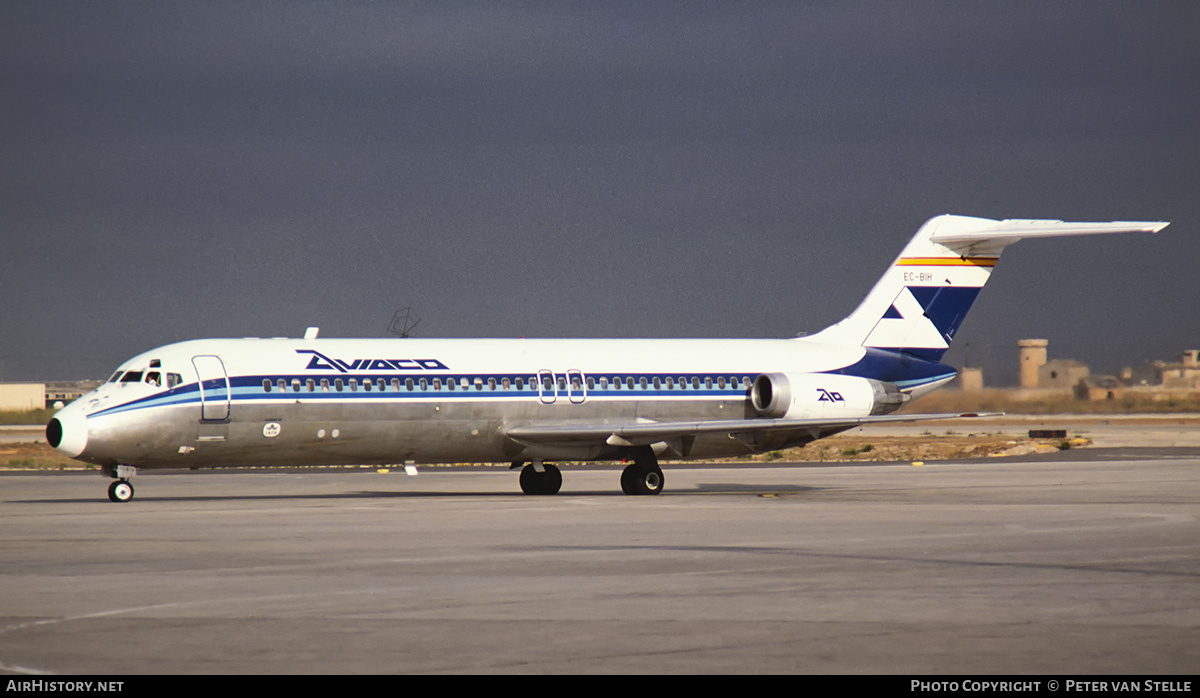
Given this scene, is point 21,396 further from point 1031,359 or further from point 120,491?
point 120,491

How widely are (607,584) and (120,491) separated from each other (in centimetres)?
1809

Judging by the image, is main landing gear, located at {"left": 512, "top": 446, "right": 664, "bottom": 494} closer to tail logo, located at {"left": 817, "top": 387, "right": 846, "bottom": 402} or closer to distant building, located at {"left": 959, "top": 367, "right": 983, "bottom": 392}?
tail logo, located at {"left": 817, "top": 387, "right": 846, "bottom": 402}

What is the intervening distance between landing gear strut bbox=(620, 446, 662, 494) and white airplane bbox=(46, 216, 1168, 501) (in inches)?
1.3

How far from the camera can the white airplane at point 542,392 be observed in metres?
30.4

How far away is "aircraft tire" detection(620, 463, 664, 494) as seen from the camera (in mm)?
33469

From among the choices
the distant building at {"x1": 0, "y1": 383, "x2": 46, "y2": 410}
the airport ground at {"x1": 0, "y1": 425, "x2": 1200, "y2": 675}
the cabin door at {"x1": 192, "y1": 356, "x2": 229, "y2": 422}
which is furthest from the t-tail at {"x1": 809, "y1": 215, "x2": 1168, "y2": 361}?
the distant building at {"x1": 0, "y1": 383, "x2": 46, "y2": 410}

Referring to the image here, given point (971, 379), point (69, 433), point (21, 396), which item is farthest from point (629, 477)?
point (21, 396)

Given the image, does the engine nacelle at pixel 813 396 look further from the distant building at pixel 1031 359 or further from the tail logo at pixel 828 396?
the distant building at pixel 1031 359

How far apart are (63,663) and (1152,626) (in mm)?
8954

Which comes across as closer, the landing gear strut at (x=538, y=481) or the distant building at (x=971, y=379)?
the landing gear strut at (x=538, y=481)

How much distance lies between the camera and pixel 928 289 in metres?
38.2

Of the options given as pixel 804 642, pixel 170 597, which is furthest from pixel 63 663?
pixel 804 642

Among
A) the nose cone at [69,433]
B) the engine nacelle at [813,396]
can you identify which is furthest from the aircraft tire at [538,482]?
the nose cone at [69,433]
